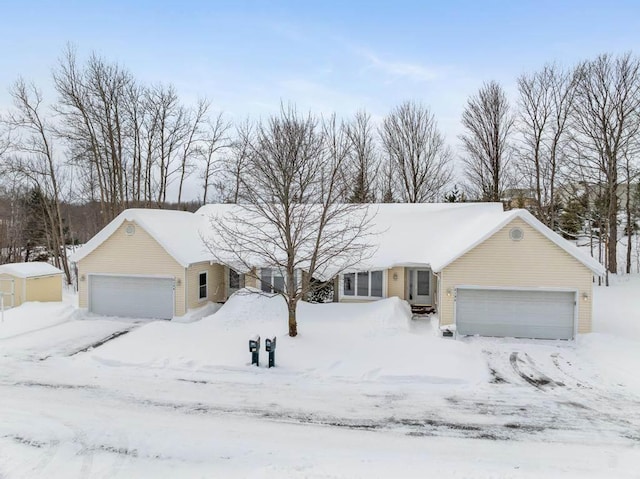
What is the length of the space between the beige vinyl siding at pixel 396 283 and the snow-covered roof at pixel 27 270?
16538mm

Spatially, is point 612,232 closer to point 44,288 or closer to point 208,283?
point 208,283

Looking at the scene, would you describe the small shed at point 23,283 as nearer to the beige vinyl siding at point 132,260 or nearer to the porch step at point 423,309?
the beige vinyl siding at point 132,260

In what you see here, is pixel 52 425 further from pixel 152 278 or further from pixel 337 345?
pixel 152 278

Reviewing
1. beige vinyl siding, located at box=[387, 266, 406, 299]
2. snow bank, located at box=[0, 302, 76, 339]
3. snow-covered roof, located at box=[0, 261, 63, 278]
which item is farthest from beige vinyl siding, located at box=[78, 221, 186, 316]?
beige vinyl siding, located at box=[387, 266, 406, 299]

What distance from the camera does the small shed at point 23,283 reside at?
765 inches

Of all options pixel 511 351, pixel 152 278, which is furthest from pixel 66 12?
pixel 511 351

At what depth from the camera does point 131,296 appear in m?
17.7

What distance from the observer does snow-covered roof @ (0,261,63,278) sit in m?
19.4

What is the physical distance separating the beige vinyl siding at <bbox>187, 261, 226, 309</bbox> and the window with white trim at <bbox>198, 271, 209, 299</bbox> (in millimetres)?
141

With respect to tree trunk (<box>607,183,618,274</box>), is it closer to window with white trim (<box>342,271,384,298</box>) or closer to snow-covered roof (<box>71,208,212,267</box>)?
window with white trim (<box>342,271,384,298</box>)

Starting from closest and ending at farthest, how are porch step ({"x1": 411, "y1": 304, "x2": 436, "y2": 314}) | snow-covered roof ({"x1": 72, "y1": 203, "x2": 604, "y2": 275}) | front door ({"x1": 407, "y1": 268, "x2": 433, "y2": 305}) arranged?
snow-covered roof ({"x1": 72, "y1": 203, "x2": 604, "y2": 275}) < porch step ({"x1": 411, "y1": 304, "x2": 436, "y2": 314}) < front door ({"x1": 407, "y1": 268, "x2": 433, "y2": 305})

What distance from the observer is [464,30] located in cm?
1559

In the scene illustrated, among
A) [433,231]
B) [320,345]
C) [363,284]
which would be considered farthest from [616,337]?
[320,345]

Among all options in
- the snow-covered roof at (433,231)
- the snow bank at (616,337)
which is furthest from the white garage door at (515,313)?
the snow-covered roof at (433,231)
